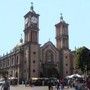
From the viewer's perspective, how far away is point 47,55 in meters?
92.0

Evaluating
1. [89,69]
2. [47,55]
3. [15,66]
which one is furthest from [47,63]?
[89,69]

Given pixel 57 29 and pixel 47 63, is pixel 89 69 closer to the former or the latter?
pixel 47 63

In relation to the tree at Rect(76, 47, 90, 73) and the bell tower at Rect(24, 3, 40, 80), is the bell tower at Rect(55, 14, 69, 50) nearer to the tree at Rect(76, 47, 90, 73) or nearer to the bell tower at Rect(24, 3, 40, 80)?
the bell tower at Rect(24, 3, 40, 80)

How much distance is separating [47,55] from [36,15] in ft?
35.7

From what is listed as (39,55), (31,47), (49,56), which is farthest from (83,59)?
(49,56)

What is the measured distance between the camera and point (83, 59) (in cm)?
7531

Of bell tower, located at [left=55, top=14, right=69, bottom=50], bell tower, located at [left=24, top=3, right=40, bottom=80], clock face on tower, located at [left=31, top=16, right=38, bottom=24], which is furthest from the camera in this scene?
bell tower, located at [left=55, top=14, right=69, bottom=50]

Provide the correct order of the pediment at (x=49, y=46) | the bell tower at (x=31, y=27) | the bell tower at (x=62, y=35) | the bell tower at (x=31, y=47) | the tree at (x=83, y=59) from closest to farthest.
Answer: the tree at (x=83, y=59) < the bell tower at (x=31, y=47) < the bell tower at (x=31, y=27) < the pediment at (x=49, y=46) < the bell tower at (x=62, y=35)

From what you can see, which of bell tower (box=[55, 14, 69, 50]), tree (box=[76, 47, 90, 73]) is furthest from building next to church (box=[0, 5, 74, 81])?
tree (box=[76, 47, 90, 73])

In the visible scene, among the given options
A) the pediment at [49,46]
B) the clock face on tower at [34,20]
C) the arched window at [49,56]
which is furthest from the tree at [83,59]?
the clock face on tower at [34,20]

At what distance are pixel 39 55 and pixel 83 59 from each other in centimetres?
1703

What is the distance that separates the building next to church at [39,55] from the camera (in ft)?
285

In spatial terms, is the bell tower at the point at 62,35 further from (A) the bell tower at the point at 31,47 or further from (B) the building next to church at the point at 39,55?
(A) the bell tower at the point at 31,47

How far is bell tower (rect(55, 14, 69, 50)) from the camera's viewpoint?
94.4 m
